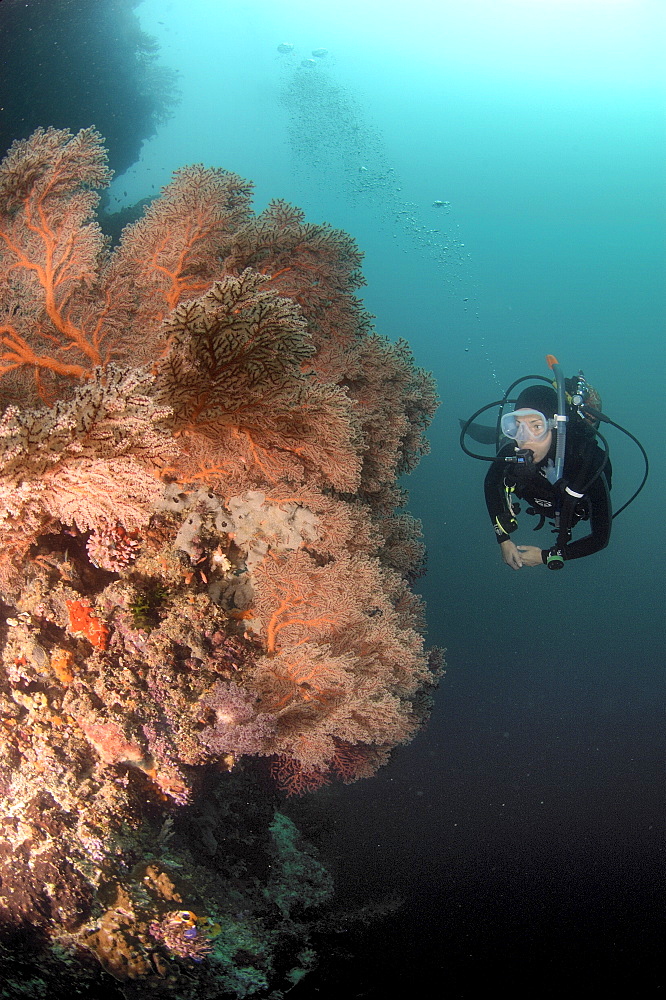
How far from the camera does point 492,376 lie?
55969mm

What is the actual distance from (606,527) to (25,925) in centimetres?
662

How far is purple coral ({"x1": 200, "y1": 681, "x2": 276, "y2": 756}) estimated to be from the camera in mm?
3719

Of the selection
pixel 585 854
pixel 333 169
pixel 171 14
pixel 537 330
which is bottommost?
pixel 585 854

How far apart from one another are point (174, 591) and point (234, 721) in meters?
1.21

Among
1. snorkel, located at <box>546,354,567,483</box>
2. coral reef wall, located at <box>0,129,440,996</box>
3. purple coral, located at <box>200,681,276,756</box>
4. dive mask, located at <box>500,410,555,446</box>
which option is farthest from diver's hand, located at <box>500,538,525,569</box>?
purple coral, located at <box>200,681,276,756</box>

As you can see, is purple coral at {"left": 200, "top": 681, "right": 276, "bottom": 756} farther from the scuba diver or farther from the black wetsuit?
the black wetsuit

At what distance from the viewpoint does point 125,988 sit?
12.0ft

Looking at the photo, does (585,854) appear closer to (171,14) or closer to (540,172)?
(171,14)

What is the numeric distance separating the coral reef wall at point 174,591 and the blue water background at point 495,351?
4.57 metres

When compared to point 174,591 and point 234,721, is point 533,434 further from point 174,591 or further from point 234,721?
point 234,721

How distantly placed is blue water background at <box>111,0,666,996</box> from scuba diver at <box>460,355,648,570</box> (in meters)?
6.06

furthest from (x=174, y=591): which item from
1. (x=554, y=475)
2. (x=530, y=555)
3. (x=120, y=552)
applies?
(x=554, y=475)

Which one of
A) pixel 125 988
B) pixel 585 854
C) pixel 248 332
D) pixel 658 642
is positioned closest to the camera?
pixel 248 332

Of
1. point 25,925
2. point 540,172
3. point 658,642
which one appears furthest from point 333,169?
point 25,925
